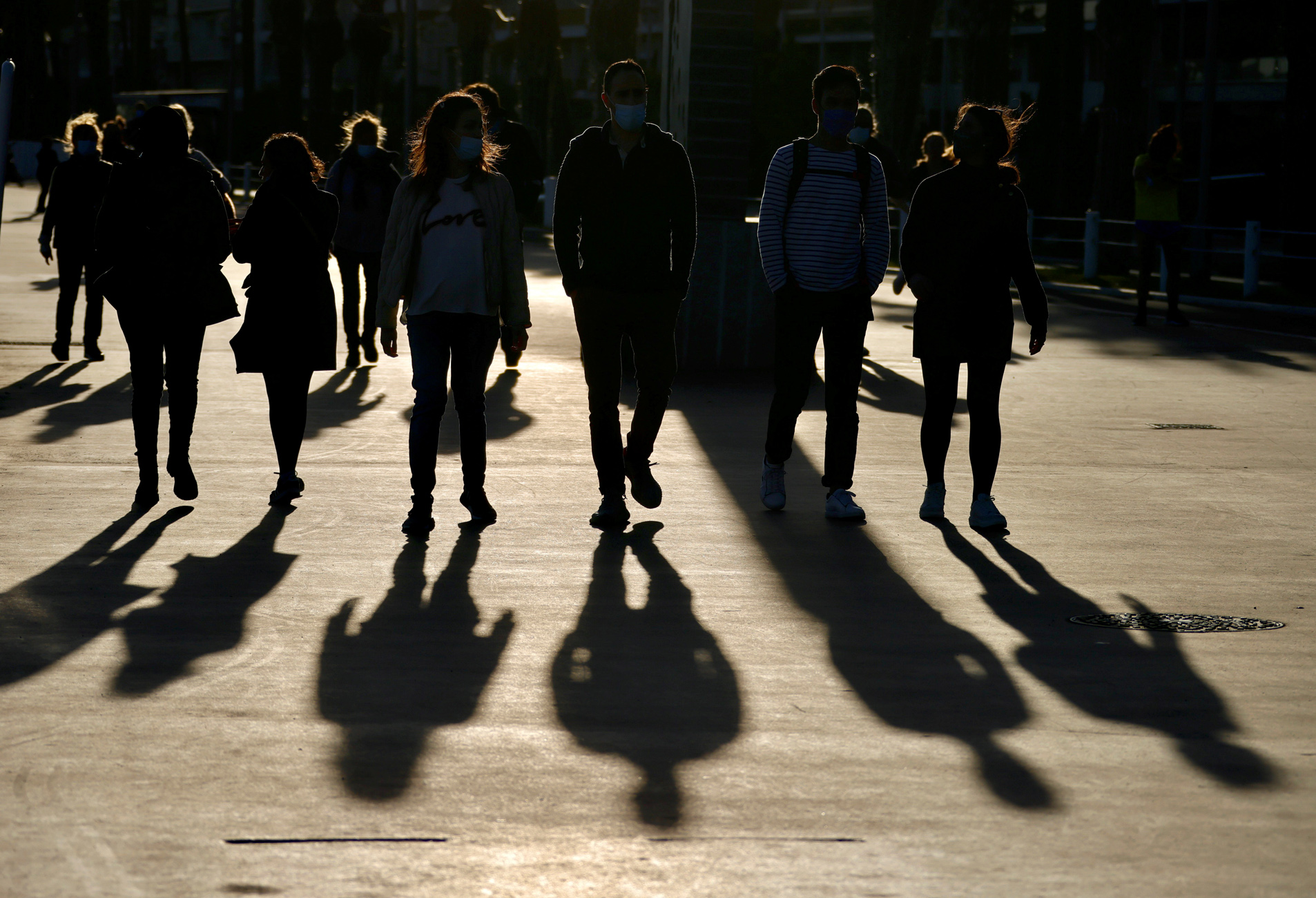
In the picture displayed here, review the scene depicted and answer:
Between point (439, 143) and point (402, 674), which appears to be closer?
point (402, 674)

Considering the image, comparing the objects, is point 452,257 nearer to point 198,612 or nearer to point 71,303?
point 198,612

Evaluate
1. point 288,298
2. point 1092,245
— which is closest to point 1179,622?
point 288,298

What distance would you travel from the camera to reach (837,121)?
8.07 meters

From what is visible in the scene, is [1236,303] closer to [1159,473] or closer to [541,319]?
[541,319]

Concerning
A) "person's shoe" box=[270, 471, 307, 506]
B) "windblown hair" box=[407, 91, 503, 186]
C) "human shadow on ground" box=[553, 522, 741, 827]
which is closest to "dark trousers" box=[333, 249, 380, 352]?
"person's shoe" box=[270, 471, 307, 506]

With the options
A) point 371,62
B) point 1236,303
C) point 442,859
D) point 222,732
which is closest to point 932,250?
→ point 222,732

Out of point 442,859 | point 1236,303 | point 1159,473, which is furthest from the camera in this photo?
point 1236,303

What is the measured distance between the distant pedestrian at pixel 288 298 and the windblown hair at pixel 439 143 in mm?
955

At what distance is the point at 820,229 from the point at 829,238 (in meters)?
0.05

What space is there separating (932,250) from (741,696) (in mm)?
3395

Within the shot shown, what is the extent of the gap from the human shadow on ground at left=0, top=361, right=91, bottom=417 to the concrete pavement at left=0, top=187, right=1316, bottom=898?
4.81 ft

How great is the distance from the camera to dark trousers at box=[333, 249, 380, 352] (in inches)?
547

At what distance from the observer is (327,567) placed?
23.2 feet

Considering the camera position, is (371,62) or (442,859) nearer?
(442,859)
